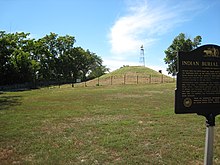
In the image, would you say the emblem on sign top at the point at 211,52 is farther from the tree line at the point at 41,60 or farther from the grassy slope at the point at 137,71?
the grassy slope at the point at 137,71

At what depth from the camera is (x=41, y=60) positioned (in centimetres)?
6656

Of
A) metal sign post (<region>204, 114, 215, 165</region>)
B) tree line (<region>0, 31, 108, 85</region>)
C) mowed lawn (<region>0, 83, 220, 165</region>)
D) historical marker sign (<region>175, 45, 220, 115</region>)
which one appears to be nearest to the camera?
historical marker sign (<region>175, 45, 220, 115</region>)

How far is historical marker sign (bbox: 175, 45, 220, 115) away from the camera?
14.8 feet

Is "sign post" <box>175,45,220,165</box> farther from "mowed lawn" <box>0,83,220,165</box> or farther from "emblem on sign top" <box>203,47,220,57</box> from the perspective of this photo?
"mowed lawn" <box>0,83,220,165</box>

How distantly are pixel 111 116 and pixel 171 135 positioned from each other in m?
4.24

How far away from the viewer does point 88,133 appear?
28.0 ft

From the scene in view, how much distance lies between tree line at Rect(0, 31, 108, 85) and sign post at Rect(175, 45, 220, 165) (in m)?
53.2

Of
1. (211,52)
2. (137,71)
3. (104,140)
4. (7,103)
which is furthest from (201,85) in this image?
(137,71)

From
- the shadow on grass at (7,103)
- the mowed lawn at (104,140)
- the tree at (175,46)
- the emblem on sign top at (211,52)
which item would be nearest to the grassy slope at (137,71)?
the tree at (175,46)

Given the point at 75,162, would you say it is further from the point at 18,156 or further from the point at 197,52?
the point at 197,52

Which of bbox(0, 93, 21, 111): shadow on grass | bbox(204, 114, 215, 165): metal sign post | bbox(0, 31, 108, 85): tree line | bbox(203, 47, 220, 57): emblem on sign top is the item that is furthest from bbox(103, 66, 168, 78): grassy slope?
bbox(204, 114, 215, 165): metal sign post

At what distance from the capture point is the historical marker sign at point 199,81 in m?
4.50

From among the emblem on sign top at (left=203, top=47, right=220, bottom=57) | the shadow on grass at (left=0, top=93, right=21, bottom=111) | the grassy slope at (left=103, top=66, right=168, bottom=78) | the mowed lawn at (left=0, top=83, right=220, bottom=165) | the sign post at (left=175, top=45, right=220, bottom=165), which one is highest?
the grassy slope at (left=103, top=66, right=168, bottom=78)

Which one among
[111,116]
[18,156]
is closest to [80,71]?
[111,116]
